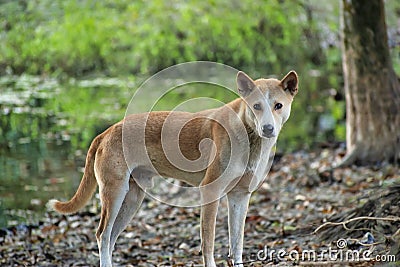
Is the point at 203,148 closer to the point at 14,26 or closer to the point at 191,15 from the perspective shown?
the point at 191,15

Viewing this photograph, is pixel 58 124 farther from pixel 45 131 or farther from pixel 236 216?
pixel 236 216

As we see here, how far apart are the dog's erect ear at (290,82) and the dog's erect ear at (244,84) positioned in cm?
24

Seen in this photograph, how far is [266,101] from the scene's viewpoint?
182 inches

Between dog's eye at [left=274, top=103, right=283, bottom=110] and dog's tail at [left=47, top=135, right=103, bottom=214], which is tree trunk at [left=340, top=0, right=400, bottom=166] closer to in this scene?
dog's eye at [left=274, top=103, right=283, bottom=110]

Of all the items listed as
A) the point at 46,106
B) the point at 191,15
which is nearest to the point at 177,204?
the point at 46,106

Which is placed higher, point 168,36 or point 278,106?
point 278,106

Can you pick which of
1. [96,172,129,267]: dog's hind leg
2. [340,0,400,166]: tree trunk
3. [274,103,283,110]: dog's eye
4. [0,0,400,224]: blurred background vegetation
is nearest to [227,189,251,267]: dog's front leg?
[274,103,283,110]: dog's eye

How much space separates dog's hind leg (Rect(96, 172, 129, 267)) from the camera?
16.5ft

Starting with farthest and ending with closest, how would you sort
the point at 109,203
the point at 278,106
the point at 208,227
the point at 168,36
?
the point at 168,36 → the point at 109,203 → the point at 208,227 → the point at 278,106

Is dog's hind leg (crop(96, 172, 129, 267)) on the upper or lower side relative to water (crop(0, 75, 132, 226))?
upper

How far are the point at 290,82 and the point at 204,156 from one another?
0.85 metres

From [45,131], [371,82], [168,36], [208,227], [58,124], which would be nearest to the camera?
[208,227]

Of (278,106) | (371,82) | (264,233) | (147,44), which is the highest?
(278,106)

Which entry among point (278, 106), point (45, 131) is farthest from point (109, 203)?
point (45, 131)
